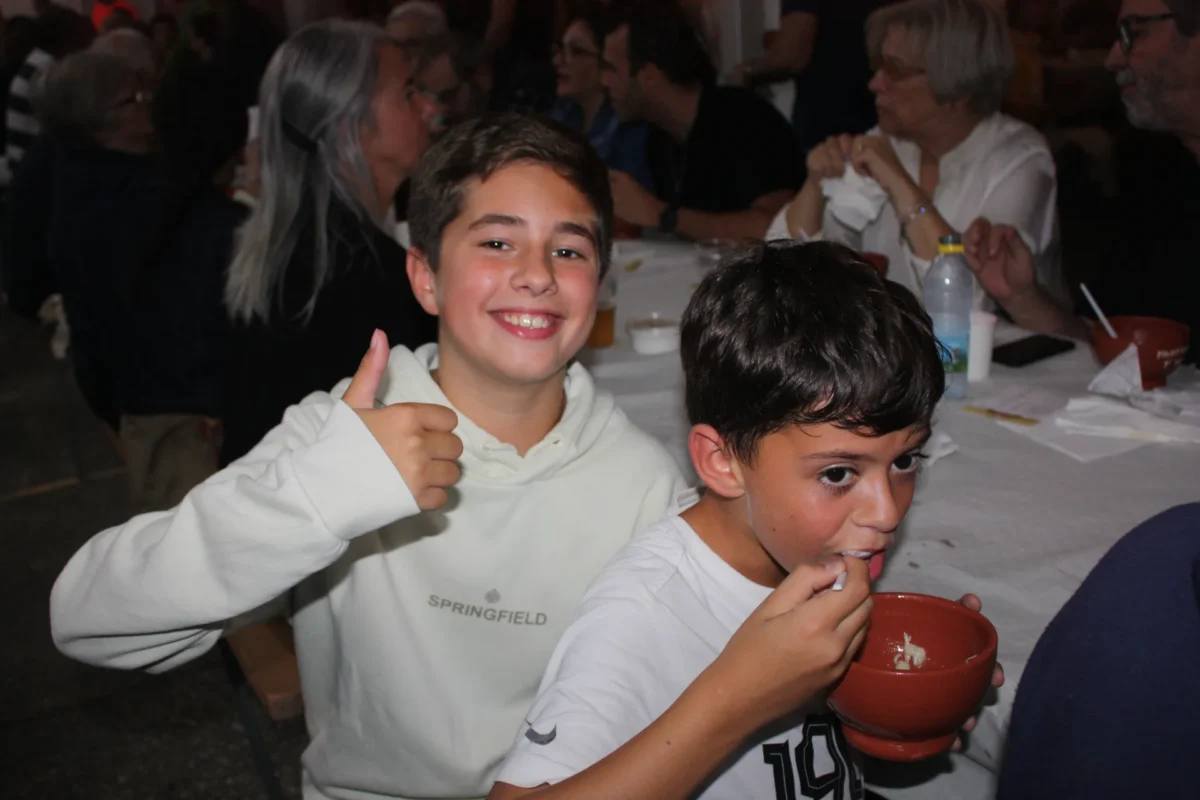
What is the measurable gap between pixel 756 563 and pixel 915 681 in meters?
0.28

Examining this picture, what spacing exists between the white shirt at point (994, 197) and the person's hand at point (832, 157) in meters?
0.13

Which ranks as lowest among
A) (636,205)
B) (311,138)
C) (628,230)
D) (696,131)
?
(628,230)

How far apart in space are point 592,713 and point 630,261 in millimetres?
2604

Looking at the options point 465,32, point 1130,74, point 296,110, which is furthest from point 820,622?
point 465,32

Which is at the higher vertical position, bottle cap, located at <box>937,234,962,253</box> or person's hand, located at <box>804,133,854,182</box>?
person's hand, located at <box>804,133,854,182</box>

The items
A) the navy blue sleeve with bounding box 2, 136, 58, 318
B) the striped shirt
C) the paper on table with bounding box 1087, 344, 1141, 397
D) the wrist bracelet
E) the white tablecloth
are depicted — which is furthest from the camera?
the striped shirt

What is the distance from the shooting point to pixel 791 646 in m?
0.89

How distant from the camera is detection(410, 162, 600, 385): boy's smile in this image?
4.51ft

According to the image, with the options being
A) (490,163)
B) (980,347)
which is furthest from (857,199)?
(490,163)

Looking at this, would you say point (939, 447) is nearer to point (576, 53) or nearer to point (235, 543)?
point (235, 543)

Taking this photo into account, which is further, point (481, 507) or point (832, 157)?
point (832, 157)

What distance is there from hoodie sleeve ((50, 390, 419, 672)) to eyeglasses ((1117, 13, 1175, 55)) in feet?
7.75

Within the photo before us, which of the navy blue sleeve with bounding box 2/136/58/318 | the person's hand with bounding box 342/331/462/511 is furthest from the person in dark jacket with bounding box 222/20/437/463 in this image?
the navy blue sleeve with bounding box 2/136/58/318

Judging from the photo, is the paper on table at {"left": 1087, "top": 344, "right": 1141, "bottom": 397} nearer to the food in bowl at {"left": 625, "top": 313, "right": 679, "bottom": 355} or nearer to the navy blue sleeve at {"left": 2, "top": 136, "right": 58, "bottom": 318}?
the food in bowl at {"left": 625, "top": 313, "right": 679, "bottom": 355}
